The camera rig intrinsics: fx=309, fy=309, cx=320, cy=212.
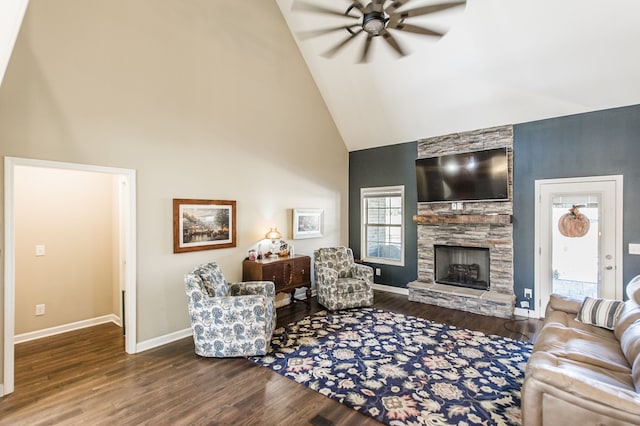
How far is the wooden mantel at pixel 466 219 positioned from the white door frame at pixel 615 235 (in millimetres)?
435

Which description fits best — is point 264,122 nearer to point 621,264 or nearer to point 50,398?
point 50,398

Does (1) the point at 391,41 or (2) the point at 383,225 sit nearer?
(1) the point at 391,41

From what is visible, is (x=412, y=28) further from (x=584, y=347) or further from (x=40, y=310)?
(x=40, y=310)

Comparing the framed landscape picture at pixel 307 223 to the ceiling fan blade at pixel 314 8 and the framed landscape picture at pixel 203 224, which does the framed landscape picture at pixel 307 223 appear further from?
the ceiling fan blade at pixel 314 8

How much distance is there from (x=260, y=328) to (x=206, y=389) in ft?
2.54

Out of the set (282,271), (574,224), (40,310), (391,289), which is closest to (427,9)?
(282,271)

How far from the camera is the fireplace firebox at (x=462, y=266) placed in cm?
538

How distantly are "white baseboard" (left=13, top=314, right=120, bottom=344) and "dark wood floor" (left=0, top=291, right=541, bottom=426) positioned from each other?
12 centimetres

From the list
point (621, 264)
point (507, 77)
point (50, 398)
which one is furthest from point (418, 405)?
point (507, 77)

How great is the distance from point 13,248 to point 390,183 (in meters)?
5.67

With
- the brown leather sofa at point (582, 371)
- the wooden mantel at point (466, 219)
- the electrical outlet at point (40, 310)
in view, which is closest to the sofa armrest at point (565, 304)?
the brown leather sofa at point (582, 371)

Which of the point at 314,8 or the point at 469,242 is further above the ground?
the point at 314,8

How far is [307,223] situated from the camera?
589 centimetres

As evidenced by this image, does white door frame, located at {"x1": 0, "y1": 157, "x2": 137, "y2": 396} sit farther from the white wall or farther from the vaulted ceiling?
the vaulted ceiling
